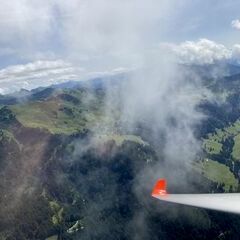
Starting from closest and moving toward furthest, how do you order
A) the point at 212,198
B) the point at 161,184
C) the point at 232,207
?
the point at 232,207, the point at 212,198, the point at 161,184

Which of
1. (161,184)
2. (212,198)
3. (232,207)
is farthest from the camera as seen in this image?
(161,184)

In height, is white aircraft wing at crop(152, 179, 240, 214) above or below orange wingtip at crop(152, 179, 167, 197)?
above

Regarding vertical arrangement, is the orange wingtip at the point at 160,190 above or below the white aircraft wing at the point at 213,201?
below

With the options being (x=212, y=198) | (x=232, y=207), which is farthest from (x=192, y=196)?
(x=232, y=207)

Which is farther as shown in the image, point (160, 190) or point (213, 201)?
point (160, 190)

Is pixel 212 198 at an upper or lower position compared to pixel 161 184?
upper

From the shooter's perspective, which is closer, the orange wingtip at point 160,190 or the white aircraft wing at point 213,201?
the white aircraft wing at point 213,201

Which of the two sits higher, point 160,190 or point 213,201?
point 213,201

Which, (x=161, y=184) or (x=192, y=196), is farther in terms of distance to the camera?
(x=161, y=184)

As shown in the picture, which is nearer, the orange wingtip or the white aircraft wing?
the white aircraft wing

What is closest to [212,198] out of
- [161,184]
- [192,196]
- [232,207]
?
[192,196]

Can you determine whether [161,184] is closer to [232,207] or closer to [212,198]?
[212,198]
